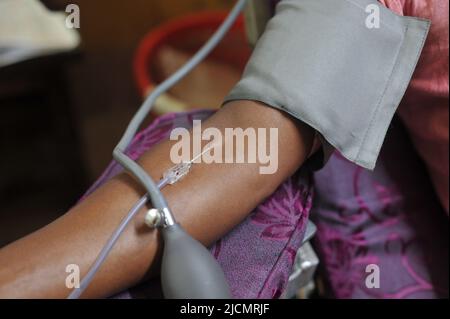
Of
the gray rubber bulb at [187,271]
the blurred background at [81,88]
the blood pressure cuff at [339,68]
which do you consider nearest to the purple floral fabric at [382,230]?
the blood pressure cuff at [339,68]

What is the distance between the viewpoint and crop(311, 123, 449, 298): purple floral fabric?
2.39 feet

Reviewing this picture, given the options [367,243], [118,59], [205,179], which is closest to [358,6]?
[205,179]

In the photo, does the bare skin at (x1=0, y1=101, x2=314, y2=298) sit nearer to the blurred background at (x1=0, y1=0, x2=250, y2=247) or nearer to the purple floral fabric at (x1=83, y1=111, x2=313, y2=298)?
the purple floral fabric at (x1=83, y1=111, x2=313, y2=298)

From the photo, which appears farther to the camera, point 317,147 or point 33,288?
point 317,147

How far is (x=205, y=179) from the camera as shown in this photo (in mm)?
516

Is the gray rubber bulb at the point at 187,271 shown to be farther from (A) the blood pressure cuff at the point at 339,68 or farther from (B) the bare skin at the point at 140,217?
(A) the blood pressure cuff at the point at 339,68

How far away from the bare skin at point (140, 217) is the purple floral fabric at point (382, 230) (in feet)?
0.67

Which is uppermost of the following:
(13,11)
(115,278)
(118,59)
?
(13,11)

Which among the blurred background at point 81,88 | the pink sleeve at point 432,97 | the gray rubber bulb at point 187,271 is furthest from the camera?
the blurred background at point 81,88

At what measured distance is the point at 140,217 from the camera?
0.50 m

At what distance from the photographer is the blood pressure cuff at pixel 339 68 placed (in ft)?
1.73

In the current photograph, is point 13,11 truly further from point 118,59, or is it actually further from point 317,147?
point 317,147

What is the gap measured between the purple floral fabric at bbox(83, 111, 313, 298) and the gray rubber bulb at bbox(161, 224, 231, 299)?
0.06 m
